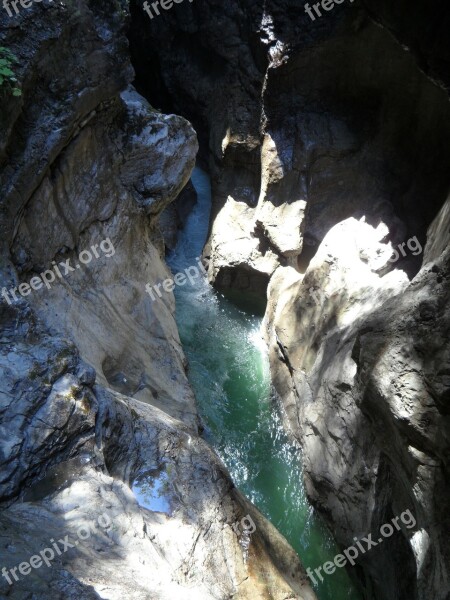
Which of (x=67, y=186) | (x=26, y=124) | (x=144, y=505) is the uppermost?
(x=26, y=124)

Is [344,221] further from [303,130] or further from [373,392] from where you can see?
[373,392]

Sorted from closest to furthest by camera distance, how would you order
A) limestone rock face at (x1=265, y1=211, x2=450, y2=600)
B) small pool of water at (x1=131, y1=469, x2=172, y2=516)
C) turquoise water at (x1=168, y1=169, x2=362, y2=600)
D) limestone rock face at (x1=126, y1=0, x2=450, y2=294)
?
1. limestone rock face at (x1=265, y1=211, x2=450, y2=600)
2. small pool of water at (x1=131, y1=469, x2=172, y2=516)
3. turquoise water at (x1=168, y1=169, x2=362, y2=600)
4. limestone rock face at (x1=126, y1=0, x2=450, y2=294)

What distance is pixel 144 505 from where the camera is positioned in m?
4.45

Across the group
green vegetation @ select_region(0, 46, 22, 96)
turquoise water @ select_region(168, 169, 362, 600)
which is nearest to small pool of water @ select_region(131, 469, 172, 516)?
turquoise water @ select_region(168, 169, 362, 600)

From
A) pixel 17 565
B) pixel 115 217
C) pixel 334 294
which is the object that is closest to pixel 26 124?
pixel 115 217

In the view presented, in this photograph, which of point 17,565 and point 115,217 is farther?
point 115,217

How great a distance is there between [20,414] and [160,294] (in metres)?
4.66

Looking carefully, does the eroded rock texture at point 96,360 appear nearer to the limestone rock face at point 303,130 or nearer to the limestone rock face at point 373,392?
the limestone rock face at point 373,392

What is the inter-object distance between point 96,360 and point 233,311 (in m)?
5.70

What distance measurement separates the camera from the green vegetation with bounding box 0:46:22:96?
486cm

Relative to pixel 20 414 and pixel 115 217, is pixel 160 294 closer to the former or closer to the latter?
pixel 115 217

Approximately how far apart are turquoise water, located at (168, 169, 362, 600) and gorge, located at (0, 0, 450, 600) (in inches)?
1.5

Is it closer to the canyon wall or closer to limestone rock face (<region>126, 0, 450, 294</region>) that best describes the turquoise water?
the canyon wall

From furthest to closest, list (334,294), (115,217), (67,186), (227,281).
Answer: (227,281) → (334,294) → (115,217) → (67,186)
